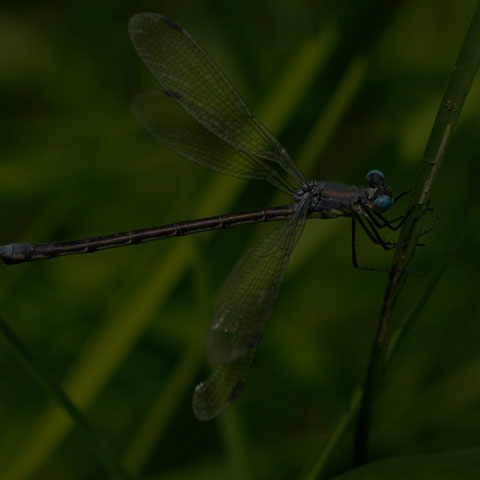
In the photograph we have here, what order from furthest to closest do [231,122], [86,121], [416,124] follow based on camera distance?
[86,121] < [416,124] < [231,122]

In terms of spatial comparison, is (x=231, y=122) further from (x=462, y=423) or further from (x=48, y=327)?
(x=462, y=423)

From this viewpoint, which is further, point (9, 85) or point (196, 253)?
point (9, 85)

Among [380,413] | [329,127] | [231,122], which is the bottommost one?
[380,413]

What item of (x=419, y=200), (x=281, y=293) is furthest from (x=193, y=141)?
(x=419, y=200)

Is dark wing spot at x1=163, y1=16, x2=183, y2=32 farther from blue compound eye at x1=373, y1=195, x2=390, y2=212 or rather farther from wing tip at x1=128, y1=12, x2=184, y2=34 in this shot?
blue compound eye at x1=373, y1=195, x2=390, y2=212

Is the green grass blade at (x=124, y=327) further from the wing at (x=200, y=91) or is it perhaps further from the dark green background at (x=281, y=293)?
the wing at (x=200, y=91)

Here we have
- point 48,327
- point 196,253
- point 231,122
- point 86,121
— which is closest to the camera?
point 196,253

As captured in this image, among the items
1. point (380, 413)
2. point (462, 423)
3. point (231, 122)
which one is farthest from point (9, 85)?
point (462, 423)

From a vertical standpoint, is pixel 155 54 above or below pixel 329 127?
above
